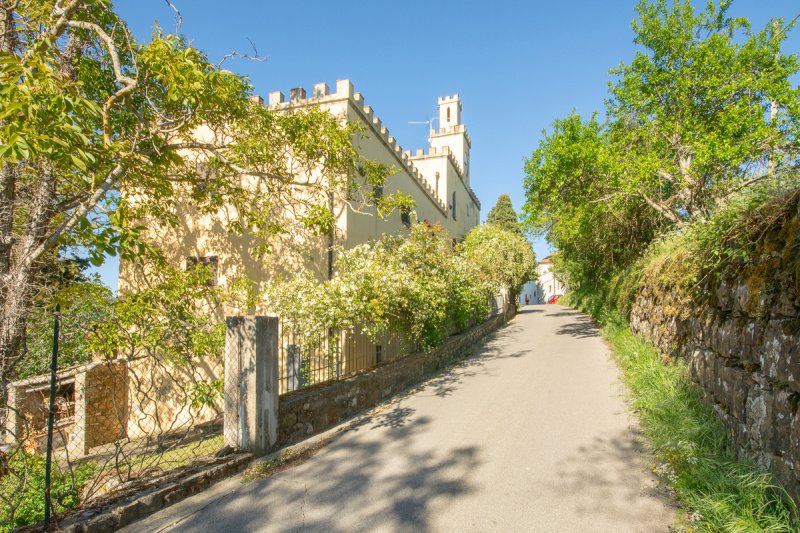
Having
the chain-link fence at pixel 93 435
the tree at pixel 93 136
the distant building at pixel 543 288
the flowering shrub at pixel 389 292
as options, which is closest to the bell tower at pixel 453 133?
the flowering shrub at pixel 389 292

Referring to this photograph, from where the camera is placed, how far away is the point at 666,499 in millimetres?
3887

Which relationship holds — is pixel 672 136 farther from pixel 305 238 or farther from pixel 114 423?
pixel 114 423

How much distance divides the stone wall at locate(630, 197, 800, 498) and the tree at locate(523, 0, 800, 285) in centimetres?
481

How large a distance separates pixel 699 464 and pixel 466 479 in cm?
227

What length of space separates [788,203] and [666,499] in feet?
9.71

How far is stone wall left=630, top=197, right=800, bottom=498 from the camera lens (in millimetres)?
3170

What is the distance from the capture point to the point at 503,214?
40500 millimetres

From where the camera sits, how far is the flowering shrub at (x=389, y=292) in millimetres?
7715

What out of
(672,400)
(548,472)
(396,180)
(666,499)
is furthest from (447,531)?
(396,180)

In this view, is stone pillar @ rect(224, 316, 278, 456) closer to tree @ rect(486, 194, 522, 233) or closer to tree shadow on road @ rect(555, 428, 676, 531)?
tree shadow on road @ rect(555, 428, 676, 531)

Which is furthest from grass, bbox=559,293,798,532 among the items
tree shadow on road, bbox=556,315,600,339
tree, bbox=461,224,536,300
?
tree, bbox=461,224,536,300

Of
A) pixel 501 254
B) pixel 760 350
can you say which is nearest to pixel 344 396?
pixel 760 350

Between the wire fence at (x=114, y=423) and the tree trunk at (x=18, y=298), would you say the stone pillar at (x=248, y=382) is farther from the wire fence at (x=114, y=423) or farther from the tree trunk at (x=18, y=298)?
the tree trunk at (x=18, y=298)

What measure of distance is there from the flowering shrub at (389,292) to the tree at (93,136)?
4.30 feet
